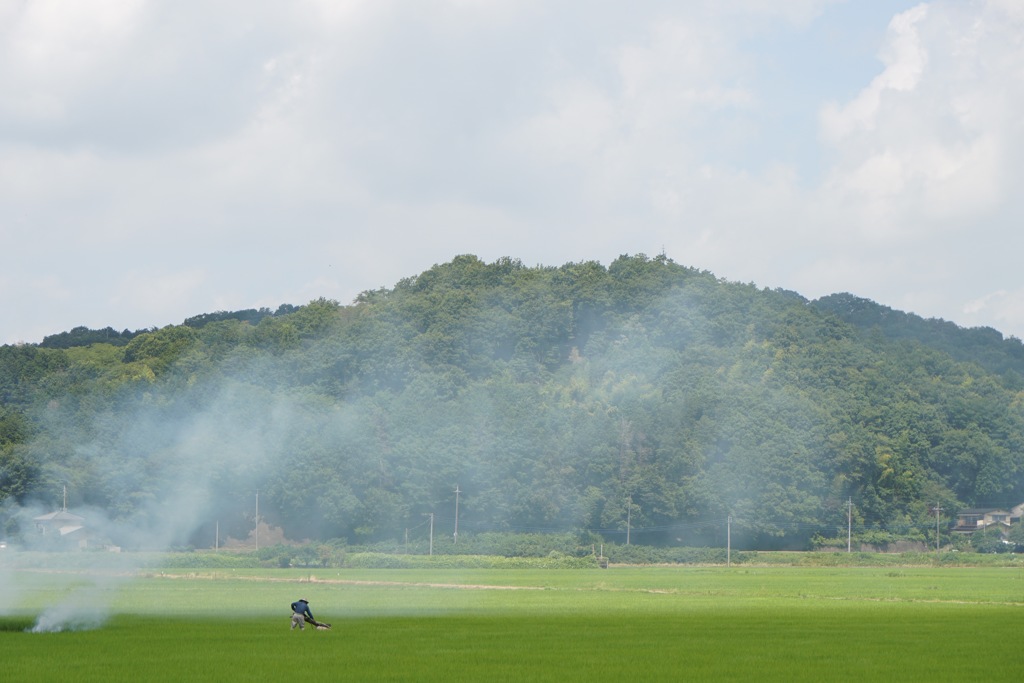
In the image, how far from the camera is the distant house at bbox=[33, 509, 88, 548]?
4978 centimetres

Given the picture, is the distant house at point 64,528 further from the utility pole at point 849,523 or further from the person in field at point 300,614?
the utility pole at point 849,523

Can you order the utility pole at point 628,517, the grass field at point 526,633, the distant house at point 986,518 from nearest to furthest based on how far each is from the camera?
the grass field at point 526,633 < the utility pole at point 628,517 < the distant house at point 986,518

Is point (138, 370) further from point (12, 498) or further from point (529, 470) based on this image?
point (12, 498)

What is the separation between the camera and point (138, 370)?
339 ft

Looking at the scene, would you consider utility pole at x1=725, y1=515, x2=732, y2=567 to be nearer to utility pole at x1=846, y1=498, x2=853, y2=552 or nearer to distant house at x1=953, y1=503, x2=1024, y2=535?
utility pole at x1=846, y1=498, x2=853, y2=552

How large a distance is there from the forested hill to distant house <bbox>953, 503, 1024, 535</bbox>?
149 centimetres

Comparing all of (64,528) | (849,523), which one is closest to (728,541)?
(849,523)

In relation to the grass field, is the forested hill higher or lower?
higher

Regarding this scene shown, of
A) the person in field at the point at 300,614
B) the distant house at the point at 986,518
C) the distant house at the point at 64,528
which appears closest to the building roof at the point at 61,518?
the distant house at the point at 64,528

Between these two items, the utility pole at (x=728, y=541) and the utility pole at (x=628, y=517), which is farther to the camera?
the utility pole at (x=628, y=517)

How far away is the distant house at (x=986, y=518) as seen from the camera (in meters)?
123

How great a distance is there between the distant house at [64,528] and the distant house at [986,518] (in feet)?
293

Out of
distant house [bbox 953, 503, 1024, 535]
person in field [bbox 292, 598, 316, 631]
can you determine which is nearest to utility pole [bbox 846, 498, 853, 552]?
distant house [bbox 953, 503, 1024, 535]

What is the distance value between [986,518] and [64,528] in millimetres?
94631
